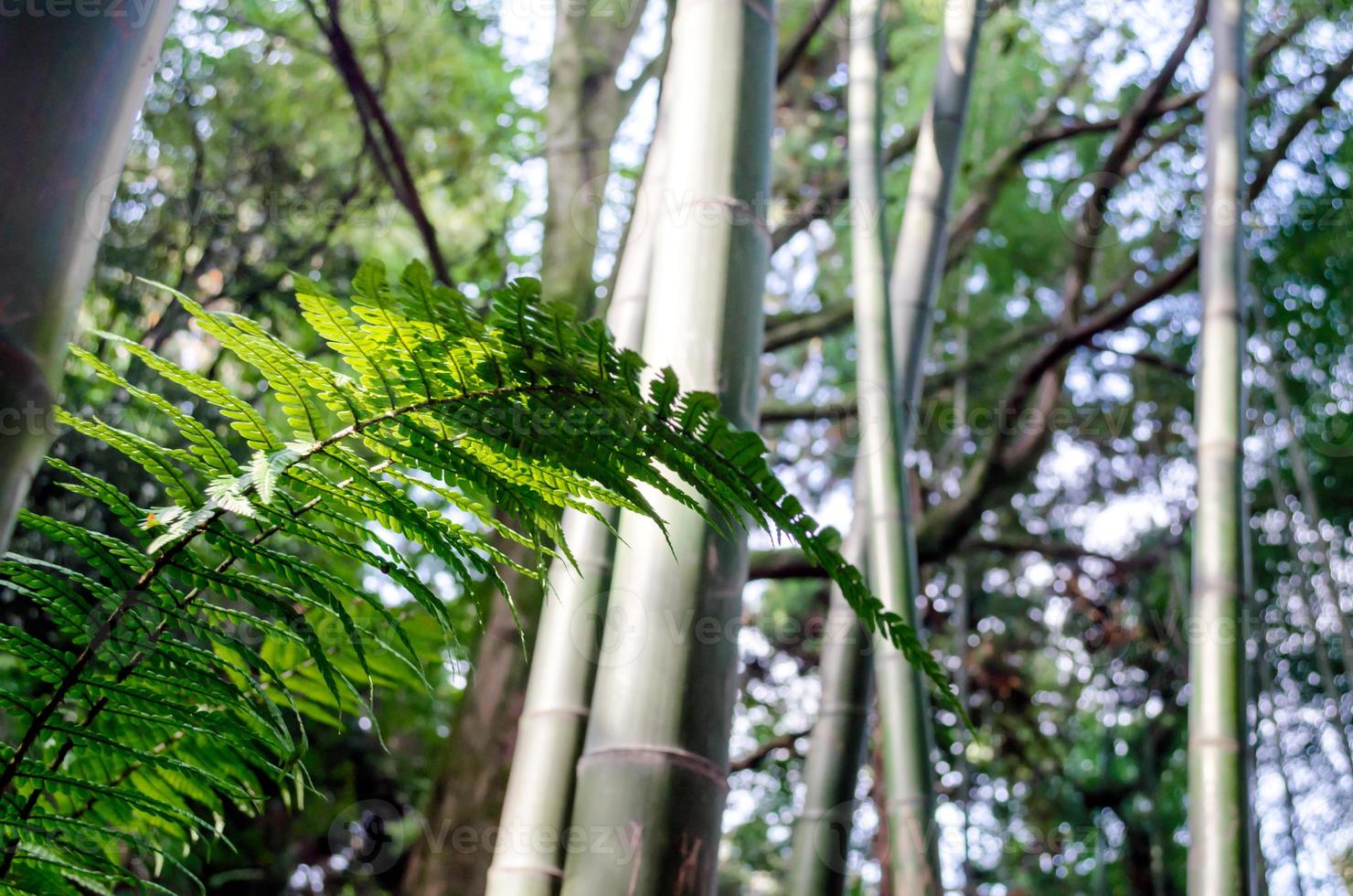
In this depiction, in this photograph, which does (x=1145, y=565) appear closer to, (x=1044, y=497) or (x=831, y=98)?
(x=1044, y=497)

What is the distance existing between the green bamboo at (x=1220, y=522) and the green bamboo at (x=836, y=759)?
0.46m

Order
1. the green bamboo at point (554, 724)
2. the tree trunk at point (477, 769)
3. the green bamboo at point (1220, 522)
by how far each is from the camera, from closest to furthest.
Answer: the green bamboo at point (554, 724) → the green bamboo at point (1220, 522) → the tree trunk at point (477, 769)

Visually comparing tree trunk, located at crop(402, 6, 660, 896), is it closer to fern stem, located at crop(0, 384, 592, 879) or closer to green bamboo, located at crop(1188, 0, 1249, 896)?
fern stem, located at crop(0, 384, 592, 879)

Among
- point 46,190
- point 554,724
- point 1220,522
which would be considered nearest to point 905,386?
point 1220,522

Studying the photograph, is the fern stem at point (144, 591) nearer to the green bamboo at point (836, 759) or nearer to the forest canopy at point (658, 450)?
the forest canopy at point (658, 450)

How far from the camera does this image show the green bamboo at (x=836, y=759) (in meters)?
1.64

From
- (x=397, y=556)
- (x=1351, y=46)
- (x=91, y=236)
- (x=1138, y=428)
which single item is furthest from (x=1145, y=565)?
(x=91, y=236)

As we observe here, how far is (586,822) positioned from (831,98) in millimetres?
4447

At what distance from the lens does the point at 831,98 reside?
493 centimetres

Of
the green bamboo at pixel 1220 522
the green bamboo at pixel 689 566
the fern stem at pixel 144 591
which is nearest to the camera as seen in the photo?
the fern stem at pixel 144 591

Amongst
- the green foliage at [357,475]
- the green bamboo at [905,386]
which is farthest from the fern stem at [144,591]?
the green bamboo at [905,386]

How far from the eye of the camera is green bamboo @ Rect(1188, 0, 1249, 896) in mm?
1361

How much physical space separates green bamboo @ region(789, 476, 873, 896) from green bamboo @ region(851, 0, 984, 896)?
18 cm

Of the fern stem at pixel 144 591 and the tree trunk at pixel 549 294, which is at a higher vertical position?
the tree trunk at pixel 549 294
